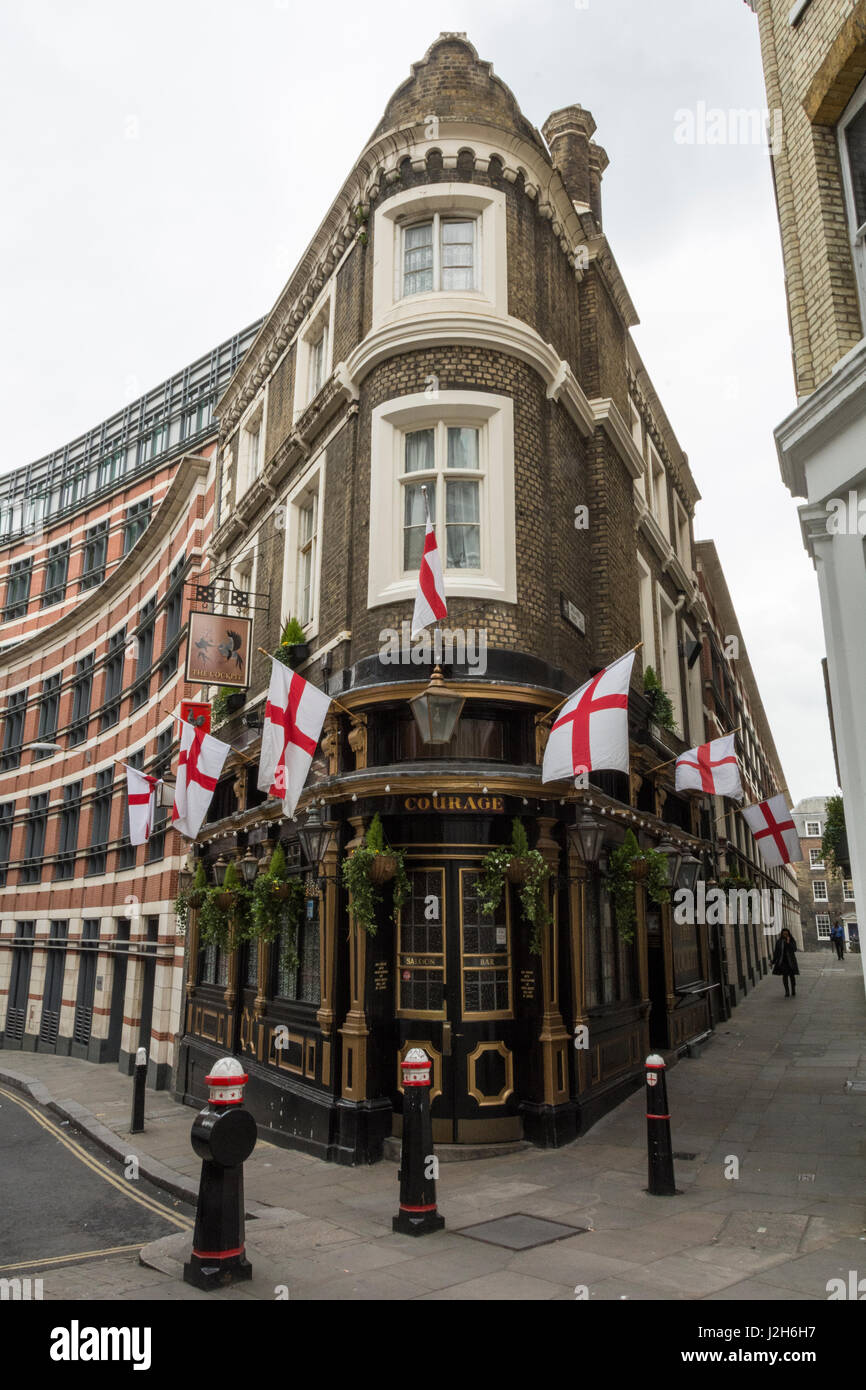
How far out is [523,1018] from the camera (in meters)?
10.4

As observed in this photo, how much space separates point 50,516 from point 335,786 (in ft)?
113

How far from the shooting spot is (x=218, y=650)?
1554cm

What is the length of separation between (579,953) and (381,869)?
2.88m

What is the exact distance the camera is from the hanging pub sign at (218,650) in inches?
602

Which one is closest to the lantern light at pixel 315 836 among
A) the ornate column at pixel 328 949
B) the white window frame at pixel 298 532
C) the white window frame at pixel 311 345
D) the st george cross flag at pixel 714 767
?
the ornate column at pixel 328 949

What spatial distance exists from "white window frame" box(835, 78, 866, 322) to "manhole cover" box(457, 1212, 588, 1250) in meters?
8.40

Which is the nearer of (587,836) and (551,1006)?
(551,1006)

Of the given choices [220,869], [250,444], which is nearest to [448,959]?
[220,869]

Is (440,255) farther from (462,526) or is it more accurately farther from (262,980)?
(262,980)

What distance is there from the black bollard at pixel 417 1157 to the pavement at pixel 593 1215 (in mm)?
154

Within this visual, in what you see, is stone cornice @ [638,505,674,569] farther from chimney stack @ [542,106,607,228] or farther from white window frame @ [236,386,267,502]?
white window frame @ [236,386,267,502]

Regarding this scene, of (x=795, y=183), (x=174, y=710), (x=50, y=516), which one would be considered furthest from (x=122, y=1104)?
(x=50, y=516)

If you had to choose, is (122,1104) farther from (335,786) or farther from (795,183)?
(795,183)
